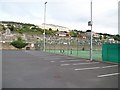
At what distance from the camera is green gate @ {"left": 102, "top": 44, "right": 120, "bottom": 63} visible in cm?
1650

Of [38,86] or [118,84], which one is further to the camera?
[118,84]

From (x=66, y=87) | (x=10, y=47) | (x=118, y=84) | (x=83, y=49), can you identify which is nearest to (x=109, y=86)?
(x=118, y=84)

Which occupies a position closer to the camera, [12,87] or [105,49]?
[12,87]

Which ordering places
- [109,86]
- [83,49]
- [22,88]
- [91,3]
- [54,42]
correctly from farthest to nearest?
[54,42] → [83,49] → [91,3] → [109,86] → [22,88]

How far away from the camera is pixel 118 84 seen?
27.9 ft

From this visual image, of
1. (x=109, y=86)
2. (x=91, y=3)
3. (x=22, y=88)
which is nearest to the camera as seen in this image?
(x=22, y=88)

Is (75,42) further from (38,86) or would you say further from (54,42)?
(38,86)

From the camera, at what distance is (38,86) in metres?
7.91

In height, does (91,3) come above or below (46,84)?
above

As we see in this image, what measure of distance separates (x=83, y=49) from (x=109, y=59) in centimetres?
2002

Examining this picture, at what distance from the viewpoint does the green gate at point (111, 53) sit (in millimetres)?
16500

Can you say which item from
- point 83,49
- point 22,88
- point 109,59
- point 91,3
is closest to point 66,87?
point 22,88

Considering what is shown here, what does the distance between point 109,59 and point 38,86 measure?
35.2 ft

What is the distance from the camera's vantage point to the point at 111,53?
17281mm
